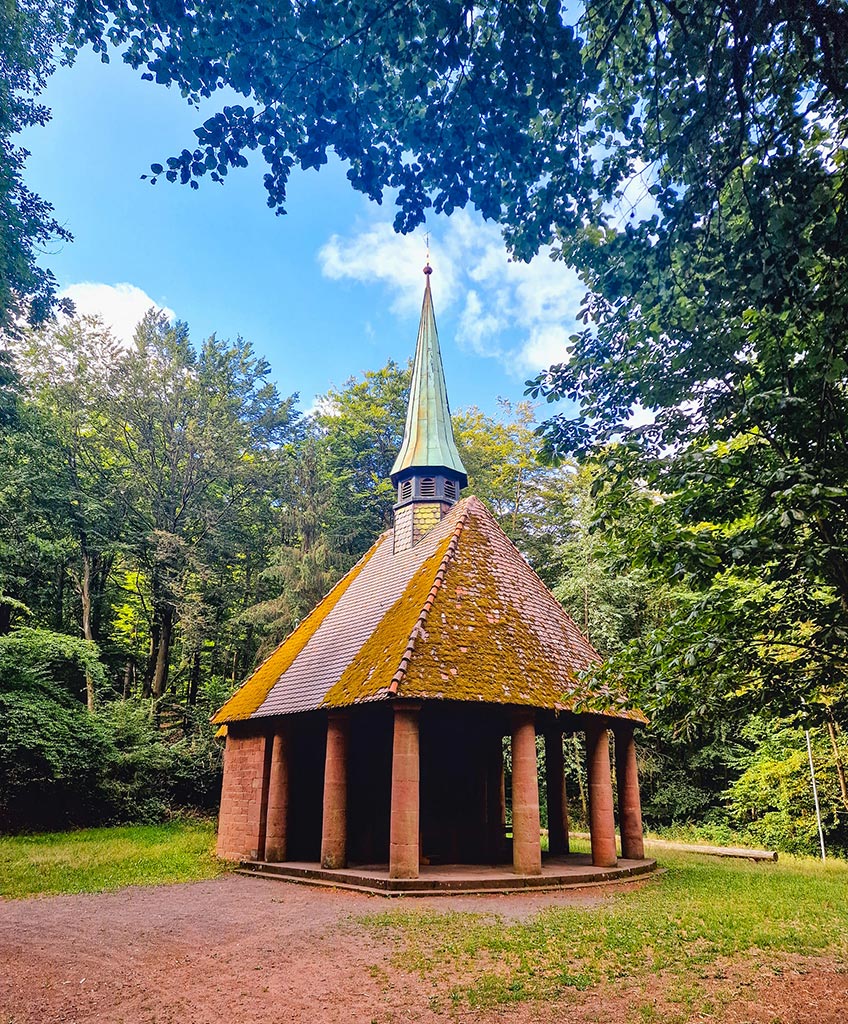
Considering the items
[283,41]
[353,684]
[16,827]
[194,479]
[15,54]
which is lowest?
[16,827]

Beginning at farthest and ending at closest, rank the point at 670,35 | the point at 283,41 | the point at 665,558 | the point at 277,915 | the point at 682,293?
1. the point at 277,915
2. the point at 665,558
3. the point at 682,293
4. the point at 670,35
5. the point at 283,41

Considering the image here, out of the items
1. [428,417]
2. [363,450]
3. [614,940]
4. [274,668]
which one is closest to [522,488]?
[363,450]

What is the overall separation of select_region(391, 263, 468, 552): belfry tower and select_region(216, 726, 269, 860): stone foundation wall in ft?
21.1

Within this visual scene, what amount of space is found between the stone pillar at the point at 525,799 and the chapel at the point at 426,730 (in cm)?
3

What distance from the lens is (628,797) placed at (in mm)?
15164

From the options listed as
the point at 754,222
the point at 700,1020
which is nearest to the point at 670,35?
the point at 754,222

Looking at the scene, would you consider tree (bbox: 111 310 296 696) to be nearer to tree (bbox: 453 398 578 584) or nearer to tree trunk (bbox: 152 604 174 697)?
tree trunk (bbox: 152 604 174 697)

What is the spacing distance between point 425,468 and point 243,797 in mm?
9674

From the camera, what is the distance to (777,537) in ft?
18.8

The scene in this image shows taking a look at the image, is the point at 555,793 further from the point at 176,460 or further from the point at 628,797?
the point at 176,460

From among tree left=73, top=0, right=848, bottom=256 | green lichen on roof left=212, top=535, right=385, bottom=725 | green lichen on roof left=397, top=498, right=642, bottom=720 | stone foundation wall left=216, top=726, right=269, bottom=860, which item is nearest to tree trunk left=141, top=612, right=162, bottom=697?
green lichen on roof left=212, top=535, right=385, bottom=725

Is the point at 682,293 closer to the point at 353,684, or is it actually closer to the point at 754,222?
the point at 754,222

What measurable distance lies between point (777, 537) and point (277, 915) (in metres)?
7.98

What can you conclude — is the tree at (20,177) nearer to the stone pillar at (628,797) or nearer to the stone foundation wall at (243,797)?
the stone foundation wall at (243,797)
